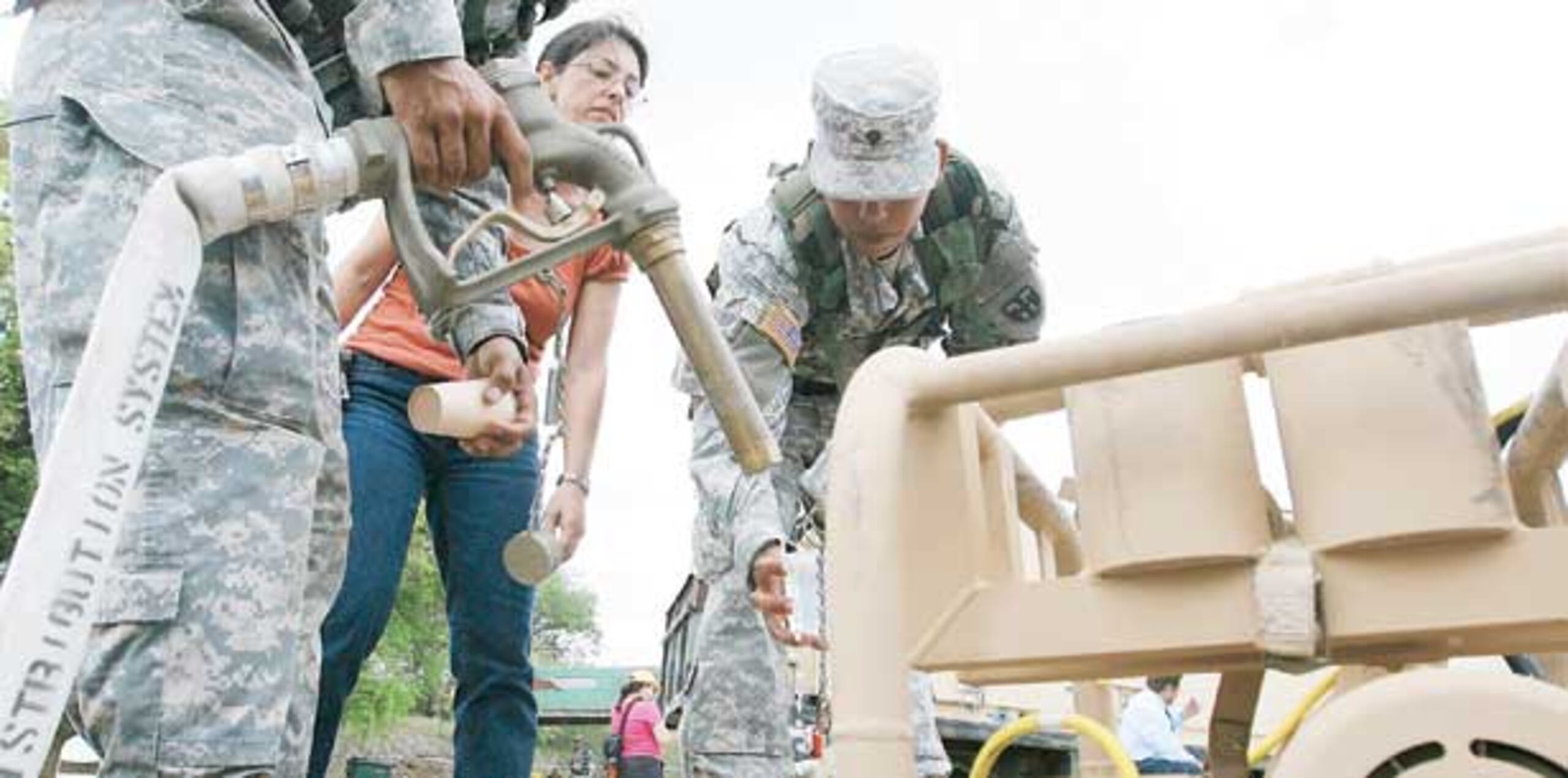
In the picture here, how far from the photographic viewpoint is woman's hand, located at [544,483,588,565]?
7.76 ft

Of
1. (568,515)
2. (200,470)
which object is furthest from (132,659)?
(568,515)

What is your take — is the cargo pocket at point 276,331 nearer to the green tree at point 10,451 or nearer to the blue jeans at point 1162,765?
the blue jeans at point 1162,765

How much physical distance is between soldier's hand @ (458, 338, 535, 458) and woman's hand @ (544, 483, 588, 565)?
59 centimetres

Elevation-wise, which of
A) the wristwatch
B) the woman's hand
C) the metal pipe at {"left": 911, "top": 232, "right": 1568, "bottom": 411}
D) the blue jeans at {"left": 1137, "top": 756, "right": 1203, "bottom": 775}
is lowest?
the metal pipe at {"left": 911, "top": 232, "right": 1568, "bottom": 411}

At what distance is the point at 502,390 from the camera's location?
1.71 metres

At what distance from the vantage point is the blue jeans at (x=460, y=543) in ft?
6.88

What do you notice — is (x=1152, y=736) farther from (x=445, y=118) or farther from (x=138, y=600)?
(x=138, y=600)

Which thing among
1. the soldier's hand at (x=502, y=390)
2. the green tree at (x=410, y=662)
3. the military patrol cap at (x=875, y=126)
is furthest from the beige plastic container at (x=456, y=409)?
the green tree at (x=410, y=662)

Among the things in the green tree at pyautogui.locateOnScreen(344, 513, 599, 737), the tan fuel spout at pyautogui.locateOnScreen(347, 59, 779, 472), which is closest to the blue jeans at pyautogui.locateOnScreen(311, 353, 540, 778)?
the tan fuel spout at pyautogui.locateOnScreen(347, 59, 779, 472)

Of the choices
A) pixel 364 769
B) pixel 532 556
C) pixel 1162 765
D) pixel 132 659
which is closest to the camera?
pixel 132 659

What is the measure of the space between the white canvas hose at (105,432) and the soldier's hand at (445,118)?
0.52 ft

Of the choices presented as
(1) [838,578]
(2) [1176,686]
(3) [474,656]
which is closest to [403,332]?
(3) [474,656]

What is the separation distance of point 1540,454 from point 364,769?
622 inches

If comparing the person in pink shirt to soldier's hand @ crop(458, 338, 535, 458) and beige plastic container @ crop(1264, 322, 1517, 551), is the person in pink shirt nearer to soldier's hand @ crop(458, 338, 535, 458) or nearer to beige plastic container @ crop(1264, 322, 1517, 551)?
Answer: soldier's hand @ crop(458, 338, 535, 458)
